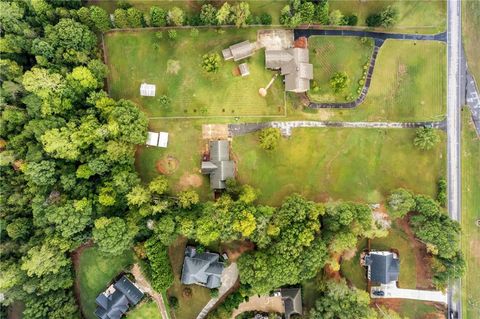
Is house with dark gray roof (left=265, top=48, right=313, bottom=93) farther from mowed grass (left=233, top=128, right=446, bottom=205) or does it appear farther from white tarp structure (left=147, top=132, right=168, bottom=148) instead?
white tarp structure (left=147, top=132, right=168, bottom=148)

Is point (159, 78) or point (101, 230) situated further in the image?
point (159, 78)

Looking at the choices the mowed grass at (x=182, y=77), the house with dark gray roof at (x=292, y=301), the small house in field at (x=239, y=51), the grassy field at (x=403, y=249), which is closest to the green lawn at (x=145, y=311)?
the house with dark gray roof at (x=292, y=301)

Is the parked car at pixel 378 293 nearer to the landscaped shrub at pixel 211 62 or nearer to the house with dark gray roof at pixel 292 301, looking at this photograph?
the house with dark gray roof at pixel 292 301

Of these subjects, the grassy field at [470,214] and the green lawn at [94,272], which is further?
the grassy field at [470,214]

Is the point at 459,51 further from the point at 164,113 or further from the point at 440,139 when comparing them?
the point at 164,113

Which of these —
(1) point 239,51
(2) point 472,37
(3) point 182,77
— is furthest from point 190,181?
(2) point 472,37

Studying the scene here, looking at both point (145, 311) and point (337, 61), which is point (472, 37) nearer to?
point (337, 61)

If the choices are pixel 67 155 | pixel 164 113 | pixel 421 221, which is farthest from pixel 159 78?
pixel 421 221
